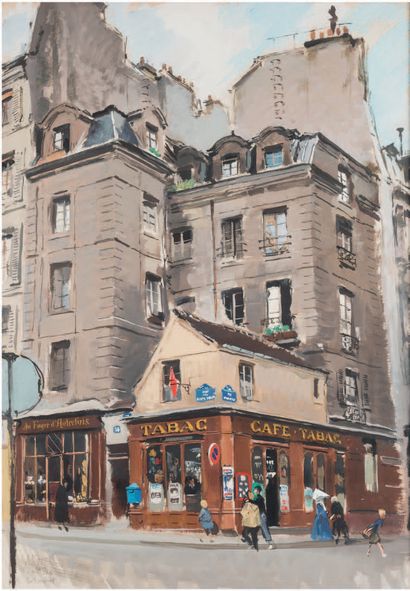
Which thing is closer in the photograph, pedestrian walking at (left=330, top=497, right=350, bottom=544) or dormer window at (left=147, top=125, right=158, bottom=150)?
pedestrian walking at (left=330, top=497, right=350, bottom=544)

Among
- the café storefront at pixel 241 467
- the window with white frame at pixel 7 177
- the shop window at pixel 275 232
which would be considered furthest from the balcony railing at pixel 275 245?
the window with white frame at pixel 7 177

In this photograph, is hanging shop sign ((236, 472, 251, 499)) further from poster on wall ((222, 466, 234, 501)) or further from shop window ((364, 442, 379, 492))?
shop window ((364, 442, 379, 492))

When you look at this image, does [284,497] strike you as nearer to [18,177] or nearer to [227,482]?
[227,482]

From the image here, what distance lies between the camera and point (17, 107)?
1127 centimetres

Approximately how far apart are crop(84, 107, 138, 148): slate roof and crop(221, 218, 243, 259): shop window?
52.0 inches

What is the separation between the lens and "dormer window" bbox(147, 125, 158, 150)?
10.9m

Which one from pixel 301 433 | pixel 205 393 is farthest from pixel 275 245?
pixel 301 433

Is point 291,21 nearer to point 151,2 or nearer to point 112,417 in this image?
point 151,2

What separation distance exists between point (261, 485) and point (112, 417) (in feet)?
5.56

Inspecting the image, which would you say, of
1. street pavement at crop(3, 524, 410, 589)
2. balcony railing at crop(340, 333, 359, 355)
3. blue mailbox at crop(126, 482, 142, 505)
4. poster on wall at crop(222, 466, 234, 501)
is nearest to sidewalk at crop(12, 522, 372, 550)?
street pavement at crop(3, 524, 410, 589)

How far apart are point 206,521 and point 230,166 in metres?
3.57

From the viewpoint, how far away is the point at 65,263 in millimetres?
10883

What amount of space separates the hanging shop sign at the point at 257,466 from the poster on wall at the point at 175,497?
0.72 metres

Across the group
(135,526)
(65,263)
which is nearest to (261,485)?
(135,526)
